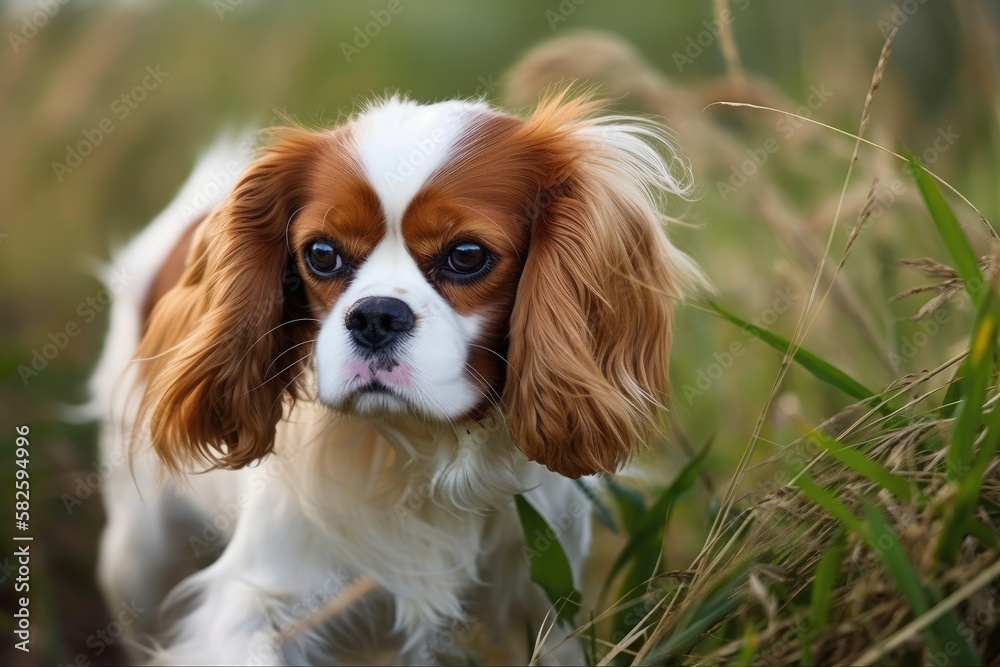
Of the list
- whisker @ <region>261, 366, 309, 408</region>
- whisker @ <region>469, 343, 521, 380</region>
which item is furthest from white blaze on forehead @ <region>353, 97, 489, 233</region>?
whisker @ <region>261, 366, 309, 408</region>

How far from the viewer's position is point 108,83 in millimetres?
3859

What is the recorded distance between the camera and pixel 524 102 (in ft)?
9.73

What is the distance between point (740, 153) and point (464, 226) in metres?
1.52

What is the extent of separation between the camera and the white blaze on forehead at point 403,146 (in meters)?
1.67

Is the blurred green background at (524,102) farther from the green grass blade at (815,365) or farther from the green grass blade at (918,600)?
the green grass blade at (918,600)

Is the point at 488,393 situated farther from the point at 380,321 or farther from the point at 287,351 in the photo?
the point at 287,351

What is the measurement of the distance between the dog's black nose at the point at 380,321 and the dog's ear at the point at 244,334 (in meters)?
0.30

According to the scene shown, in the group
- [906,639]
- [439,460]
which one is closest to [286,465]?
Answer: [439,460]

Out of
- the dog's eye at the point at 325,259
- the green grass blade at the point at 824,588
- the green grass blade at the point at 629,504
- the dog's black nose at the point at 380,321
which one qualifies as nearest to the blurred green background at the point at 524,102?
the green grass blade at the point at 629,504

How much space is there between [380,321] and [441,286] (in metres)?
0.16

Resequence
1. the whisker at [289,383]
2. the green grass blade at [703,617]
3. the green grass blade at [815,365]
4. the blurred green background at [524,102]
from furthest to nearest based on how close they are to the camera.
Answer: the blurred green background at [524,102] < the whisker at [289,383] < the green grass blade at [815,365] < the green grass blade at [703,617]

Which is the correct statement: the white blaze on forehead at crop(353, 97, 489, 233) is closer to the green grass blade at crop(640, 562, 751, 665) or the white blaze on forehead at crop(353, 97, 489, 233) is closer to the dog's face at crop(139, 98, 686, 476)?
the dog's face at crop(139, 98, 686, 476)

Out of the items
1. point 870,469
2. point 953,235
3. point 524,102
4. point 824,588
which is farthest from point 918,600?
point 524,102

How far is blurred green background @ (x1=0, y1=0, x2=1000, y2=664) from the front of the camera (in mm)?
2848
